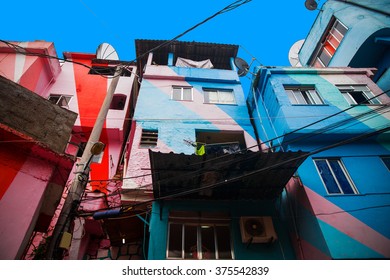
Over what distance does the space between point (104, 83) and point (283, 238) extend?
1299 cm

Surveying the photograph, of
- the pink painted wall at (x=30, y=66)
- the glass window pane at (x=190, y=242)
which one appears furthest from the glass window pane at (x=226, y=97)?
the pink painted wall at (x=30, y=66)

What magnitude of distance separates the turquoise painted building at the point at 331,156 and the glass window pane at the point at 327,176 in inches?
1.3

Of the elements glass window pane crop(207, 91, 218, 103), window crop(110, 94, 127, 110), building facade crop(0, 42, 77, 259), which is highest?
window crop(110, 94, 127, 110)

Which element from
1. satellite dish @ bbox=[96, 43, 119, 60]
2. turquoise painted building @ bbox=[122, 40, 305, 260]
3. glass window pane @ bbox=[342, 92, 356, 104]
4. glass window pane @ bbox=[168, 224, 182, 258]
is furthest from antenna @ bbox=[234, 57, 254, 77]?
glass window pane @ bbox=[168, 224, 182, 258]

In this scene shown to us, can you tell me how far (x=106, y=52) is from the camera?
53.0 feet

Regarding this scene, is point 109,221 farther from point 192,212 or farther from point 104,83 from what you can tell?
point 104,83

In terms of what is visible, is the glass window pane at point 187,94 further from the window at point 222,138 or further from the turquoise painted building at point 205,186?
the window at point 222,138

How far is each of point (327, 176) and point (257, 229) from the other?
9.80ft

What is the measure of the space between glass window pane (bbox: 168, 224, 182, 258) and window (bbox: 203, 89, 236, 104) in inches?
281

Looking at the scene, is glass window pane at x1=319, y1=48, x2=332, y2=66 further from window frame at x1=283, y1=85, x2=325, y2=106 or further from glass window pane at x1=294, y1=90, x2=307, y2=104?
glass window pane at x1=294, y1=90, x2=307, y2=104

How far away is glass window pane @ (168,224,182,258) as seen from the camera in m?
7.37

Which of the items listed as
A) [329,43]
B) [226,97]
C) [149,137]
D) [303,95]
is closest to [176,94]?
[226,97]

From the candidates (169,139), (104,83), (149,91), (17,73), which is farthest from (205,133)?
(17,73)

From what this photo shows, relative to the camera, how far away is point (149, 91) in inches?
514
